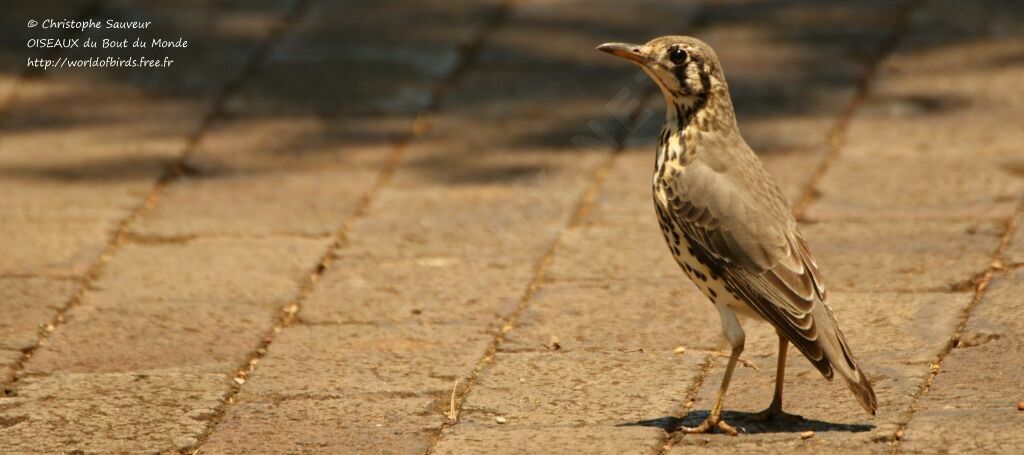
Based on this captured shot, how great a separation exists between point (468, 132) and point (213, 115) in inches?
54.8

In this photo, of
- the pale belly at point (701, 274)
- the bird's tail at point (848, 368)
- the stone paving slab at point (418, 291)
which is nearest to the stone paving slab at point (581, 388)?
the pale belly at point (701, 274)

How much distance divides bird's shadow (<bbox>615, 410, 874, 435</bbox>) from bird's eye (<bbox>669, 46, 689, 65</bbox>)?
120cm

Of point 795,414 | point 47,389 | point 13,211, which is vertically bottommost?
point 795,414

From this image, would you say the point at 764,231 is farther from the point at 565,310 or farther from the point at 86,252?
the point at 86,252

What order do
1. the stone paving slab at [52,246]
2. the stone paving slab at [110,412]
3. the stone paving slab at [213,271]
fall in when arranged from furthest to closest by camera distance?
1. the stone paving slab at [52,246]
2. the stone paving slab at [213,271]
3. the stone paving slab at [110,412]

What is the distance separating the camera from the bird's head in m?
5.53

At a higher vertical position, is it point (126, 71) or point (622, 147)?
point (126, 71)

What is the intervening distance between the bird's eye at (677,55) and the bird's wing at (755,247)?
0.39m

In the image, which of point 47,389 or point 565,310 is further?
point 565,310

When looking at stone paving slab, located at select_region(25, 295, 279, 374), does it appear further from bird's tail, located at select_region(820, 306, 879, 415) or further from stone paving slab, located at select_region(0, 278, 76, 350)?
bird's tail, located at select_region(820, 306, 879, 415)

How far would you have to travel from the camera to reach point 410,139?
27.1ft

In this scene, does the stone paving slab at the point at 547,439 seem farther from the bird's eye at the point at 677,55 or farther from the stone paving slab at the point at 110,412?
the bird's eye at the point at 677,55

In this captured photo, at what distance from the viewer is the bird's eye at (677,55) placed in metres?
5.53

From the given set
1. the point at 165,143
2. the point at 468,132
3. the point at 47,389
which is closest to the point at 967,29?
the point at 468,132
